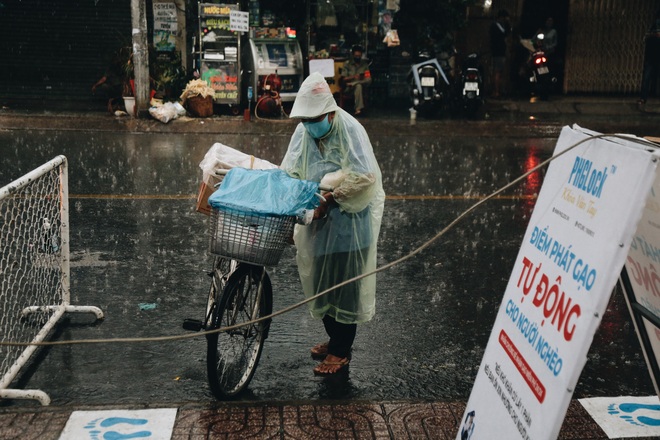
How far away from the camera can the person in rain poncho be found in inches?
189

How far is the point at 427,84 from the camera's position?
1681 centimetres

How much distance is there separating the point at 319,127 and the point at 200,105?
39.2ft

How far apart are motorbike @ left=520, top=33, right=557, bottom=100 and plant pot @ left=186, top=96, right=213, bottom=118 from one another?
7.18 m

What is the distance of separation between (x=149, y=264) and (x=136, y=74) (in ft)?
31.3

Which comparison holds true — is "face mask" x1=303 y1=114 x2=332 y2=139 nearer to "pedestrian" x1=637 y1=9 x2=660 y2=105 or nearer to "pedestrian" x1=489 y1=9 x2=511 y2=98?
"pedestrian" x1=489 y1=9 x2=511 y2=98

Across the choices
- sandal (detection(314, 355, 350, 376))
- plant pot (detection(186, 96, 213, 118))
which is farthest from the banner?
plant pot (detection(186, 96, 213, 118))

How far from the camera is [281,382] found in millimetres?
5074

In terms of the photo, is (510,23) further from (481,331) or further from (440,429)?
(440,429)

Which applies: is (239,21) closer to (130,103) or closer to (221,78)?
(221,78)

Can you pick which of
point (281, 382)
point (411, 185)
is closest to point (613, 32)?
point (411, 185)

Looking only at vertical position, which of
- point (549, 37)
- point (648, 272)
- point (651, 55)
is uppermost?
point (549, 37)

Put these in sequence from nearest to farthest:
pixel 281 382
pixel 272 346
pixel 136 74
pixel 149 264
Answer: pixel 281 382 < pixel 272 346 < pixel 149 264 < pixel 136 74

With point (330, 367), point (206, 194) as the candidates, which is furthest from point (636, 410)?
point (206, 194)

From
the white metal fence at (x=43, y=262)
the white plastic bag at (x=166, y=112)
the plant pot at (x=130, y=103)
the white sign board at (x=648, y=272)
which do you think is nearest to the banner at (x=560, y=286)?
the white sign board at (x=648, y=272)
